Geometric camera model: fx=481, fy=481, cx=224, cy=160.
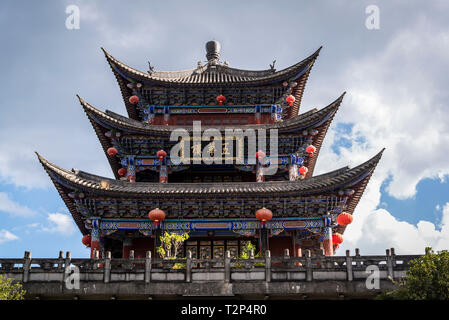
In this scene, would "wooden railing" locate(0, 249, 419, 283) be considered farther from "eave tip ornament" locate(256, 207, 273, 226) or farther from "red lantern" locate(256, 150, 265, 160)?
"red lantern" locate(256, 150, 265, 160)

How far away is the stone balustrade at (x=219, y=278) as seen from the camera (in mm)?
16062

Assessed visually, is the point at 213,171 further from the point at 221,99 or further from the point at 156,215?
the point at 156,215

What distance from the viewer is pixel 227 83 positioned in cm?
2578

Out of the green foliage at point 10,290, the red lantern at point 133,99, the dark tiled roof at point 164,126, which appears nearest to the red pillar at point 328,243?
the dark tiled roof at point 164,126

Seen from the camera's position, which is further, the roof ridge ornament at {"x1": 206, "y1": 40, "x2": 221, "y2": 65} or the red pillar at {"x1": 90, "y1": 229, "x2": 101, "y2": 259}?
the roof ridge ornament at {"x1": 206, "y1": 40, "x2": 221, "y2": 65}

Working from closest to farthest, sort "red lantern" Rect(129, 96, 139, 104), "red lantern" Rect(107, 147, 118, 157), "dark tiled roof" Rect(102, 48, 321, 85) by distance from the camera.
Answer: "red lantern" Rect(107, 147, 118, 157) → "dark tiled roof" Rect(102, 48, 321, 85) → "red lantern" Rect(129, 96, 139, 104)

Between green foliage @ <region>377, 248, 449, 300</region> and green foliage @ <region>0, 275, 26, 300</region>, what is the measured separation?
35.7 ft

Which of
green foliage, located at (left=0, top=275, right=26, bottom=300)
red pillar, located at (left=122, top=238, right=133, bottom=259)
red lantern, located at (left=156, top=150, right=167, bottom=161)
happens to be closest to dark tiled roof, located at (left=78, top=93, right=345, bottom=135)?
red lantern, located at (left=156, top=150, right=167, bottom=161)

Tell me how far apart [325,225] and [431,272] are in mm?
8936

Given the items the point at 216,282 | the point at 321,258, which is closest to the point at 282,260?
the point at 321,258

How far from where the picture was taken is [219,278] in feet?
54.0

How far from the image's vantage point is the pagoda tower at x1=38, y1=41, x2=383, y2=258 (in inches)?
831

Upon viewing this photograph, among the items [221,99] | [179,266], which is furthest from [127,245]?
[221,99]

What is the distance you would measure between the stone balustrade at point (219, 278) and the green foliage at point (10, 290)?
709mm
